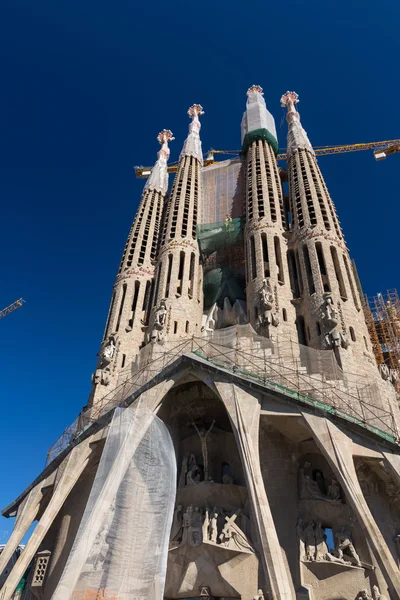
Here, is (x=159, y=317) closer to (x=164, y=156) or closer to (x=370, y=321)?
(x=370, y=321)

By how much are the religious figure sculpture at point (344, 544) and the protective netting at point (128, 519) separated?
235 inches

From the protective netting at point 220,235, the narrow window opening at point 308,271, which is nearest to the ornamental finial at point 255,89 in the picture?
the protective netting at point 220,235

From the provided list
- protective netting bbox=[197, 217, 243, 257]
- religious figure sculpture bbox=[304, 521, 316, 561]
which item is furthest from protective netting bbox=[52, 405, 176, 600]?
protective netting bbox=[197, 217, 243, 257]

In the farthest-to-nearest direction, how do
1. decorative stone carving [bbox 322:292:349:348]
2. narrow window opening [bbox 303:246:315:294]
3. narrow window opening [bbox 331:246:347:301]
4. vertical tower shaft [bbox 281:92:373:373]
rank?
narrow window opening [bbox 303:246:315:294] < narrow window opening [bbox 331:246:347:301] < vertical tower shaft [bbox 281:92:373:373] < decorative stone carving [bbox 322:292:349:348]

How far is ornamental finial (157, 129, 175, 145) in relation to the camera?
47125mm

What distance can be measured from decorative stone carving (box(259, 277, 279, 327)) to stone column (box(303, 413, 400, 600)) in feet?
24.4

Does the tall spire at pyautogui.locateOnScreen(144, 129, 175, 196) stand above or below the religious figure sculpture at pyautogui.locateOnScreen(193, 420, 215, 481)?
above

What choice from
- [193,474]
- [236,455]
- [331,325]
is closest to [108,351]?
[193,474]

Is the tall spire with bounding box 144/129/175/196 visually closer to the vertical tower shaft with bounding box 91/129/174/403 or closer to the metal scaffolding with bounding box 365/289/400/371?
the vertical tower shaft with bounding box 91/129/174/403

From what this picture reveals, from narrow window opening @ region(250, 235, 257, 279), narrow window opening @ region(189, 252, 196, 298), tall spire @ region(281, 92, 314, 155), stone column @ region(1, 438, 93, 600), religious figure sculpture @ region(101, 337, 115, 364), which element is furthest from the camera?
tall spire @ region(281, 92, 314, 155)

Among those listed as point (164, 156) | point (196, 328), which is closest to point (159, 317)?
point (196, 328)

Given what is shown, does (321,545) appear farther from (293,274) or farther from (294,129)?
(294,129)

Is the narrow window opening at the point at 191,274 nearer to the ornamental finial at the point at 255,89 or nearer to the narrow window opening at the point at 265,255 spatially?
the narrow window opening at the point at 265,255

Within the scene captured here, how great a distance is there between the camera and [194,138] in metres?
43.5
